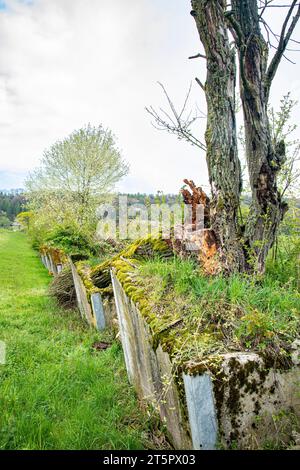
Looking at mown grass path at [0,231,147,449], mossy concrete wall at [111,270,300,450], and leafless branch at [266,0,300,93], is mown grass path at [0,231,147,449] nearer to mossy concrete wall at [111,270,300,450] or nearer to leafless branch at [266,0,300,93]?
mossy concrete wall at [111,270,300,450]

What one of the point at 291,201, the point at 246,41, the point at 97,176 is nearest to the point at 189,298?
the point at 291,201

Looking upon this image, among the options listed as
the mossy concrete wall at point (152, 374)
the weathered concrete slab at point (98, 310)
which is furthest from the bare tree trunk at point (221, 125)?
the weathered concrete slab at point (98, 310)

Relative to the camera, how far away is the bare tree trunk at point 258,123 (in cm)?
363

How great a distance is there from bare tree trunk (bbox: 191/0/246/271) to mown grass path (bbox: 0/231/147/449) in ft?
7.17

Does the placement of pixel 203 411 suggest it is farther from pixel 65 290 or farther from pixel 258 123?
pixel 65 290

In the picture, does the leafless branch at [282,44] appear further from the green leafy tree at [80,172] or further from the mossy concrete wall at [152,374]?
the green leafy tree at [80,172]

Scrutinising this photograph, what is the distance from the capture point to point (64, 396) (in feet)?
11.2

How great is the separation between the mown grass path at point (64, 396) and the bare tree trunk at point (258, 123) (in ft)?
7.50

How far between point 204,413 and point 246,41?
4.00 meters

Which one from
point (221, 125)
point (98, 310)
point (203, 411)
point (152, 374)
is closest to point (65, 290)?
point (98, 310)

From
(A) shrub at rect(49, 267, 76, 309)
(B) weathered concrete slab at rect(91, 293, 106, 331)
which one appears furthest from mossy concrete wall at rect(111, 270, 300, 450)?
(A) shrub at rect(49, 267, 76, 309)

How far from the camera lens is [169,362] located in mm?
2256

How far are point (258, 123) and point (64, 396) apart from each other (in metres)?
3.97

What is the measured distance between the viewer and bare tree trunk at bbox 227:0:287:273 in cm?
363
